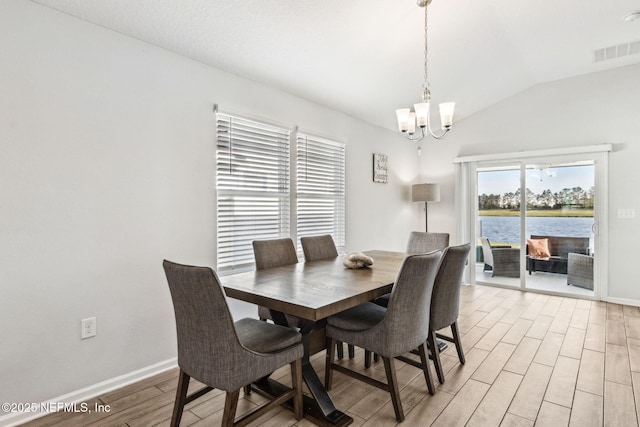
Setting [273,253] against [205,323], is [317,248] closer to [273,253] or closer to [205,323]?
[273,253]

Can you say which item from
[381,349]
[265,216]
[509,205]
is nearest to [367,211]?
[265,216]

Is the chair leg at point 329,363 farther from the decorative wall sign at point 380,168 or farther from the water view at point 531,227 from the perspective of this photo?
the water view at point 531,227

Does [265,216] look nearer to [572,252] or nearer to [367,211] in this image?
[367,211]

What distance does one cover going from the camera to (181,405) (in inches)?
68.3

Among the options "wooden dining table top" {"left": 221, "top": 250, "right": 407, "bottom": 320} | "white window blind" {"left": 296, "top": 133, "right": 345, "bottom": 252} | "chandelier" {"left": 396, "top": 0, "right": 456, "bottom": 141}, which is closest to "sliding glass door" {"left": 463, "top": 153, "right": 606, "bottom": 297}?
"white window blind" {"left": 296, "top": 133, "right": 345, "bottom": 252}

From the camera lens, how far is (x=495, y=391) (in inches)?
88.0

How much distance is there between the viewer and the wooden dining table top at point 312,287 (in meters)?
1.69

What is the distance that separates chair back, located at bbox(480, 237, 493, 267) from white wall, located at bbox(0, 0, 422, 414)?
4.23m

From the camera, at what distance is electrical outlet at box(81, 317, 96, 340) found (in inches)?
85.7

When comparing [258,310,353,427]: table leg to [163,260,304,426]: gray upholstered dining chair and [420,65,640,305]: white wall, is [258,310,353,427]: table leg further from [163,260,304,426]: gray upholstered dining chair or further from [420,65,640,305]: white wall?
[420,65,640,305]: white wall

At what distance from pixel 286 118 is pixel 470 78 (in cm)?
234

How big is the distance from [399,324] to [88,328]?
200 cm

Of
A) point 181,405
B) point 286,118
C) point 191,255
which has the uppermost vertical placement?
point 286,118

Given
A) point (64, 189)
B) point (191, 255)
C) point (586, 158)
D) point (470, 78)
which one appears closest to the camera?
point (64, 189)
